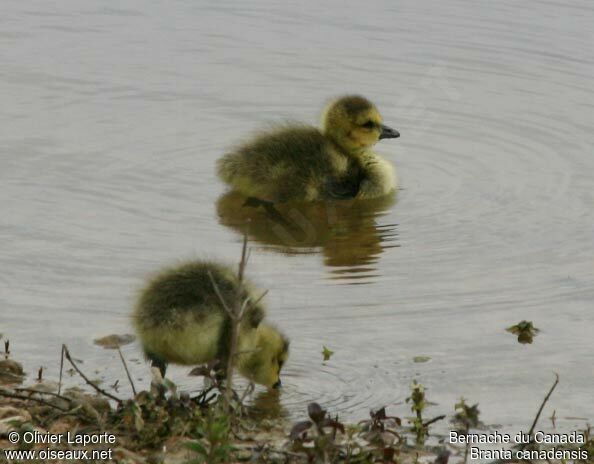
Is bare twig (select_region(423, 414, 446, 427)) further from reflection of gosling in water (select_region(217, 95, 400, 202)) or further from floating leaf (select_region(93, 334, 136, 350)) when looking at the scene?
reflection of gosling in water (select_region(217, 95, 400, 202))

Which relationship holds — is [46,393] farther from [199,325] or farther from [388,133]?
[388,133]

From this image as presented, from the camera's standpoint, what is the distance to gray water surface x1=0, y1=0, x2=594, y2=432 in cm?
525

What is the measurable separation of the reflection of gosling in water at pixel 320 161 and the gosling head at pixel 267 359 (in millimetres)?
2420

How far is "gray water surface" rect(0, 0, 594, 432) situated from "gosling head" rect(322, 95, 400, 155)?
0.78ft

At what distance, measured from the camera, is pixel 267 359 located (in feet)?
15.9

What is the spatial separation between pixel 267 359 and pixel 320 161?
2705 mm

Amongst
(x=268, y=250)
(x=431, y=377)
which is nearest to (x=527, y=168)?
(x=268, y=250)

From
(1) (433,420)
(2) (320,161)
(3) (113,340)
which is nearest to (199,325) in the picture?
(3) (113,340)

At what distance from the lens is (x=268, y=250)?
6609 millimetres

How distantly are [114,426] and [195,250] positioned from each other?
2217mm

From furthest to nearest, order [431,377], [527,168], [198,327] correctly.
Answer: [527,168]
[431,377]
[198,327]

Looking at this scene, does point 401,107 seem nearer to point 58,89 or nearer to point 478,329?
point 58,89

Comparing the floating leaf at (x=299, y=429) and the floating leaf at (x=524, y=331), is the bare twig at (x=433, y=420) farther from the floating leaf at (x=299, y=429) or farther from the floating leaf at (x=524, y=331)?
the floating leaf at (x=524, y=331)

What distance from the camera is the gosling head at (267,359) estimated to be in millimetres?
4844
